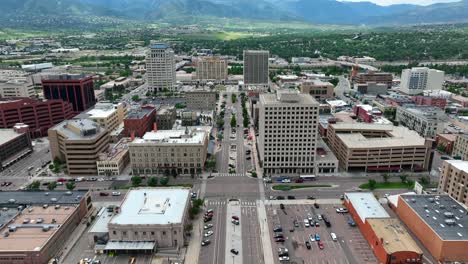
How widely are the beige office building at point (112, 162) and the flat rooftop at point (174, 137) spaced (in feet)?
31.0

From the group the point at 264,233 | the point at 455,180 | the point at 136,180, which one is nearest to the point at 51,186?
the point at 136,180

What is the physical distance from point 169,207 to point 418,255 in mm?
65619

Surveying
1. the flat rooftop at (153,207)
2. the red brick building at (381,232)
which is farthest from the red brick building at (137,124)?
the red brick building at (381,232)

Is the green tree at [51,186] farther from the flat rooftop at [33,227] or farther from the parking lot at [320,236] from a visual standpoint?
the parking lot at [320,236]

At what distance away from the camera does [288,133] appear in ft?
443

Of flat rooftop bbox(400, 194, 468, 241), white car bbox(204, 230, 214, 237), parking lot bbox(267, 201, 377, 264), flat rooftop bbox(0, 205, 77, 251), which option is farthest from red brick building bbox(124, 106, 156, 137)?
flat rooftop bbox(400, 194, 468, 241)

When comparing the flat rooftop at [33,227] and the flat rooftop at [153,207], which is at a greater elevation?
the flat rooftop at [153,207]

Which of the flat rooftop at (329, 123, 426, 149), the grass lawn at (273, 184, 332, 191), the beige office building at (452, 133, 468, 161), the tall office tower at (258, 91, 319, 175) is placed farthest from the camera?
the beige office building at (452, 133, 468, 161)

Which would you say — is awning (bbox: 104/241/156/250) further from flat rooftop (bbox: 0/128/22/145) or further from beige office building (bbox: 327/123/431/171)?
flat rooftop (bbox: 0/128/22/145)

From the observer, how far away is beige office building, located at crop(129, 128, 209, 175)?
453 feet

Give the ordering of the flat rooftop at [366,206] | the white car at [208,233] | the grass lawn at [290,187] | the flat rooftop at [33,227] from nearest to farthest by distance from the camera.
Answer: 1. the flat rooftop at [33,227]
2. the white car at [208,233]
3. the flat rooftop at [366,206]
4. the grass lawn at [290,187]

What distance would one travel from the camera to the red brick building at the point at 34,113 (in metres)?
176

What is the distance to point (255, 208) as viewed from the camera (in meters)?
114

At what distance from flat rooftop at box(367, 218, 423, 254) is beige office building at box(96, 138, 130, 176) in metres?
95.2
